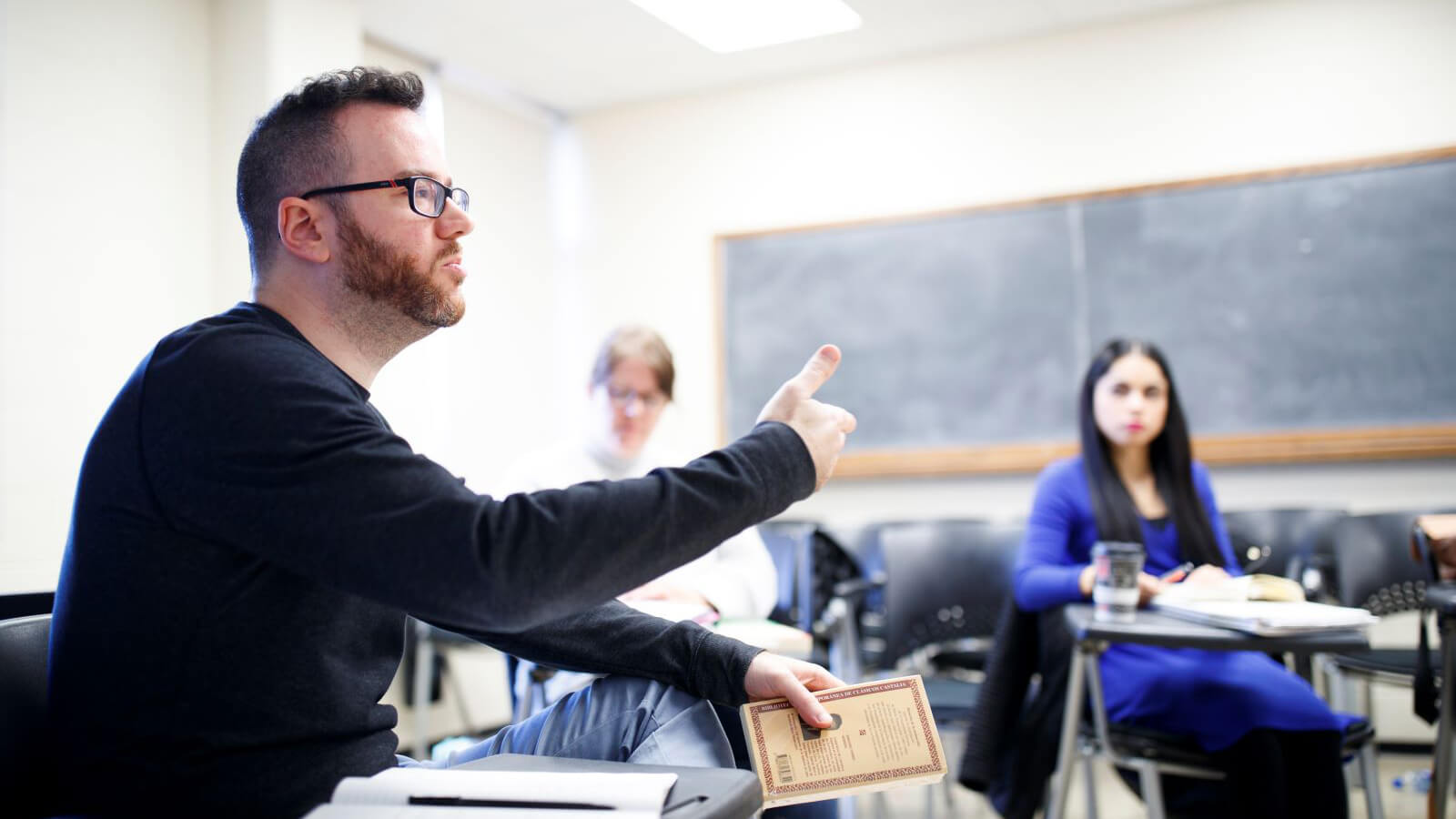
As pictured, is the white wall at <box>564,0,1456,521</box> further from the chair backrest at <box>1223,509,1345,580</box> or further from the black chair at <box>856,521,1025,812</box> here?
the black chair at <box>856,521,1025,812</box>

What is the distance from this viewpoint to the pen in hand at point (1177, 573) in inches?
91.1


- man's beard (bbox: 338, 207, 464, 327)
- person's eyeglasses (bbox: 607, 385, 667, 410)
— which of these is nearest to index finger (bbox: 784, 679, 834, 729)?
man's beard (bbox: 338, 207, 464, 327)

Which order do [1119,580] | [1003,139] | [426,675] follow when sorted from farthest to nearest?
1. [1003,139]
2. [426,675]
3. [1119,580]

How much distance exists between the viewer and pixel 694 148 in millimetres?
5324

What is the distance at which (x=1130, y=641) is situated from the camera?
1.90 meters

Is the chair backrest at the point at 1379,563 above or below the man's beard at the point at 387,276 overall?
below

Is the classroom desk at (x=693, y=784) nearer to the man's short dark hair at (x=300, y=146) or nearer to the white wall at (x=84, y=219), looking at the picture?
the man's short dark hair at (x=300, y=146)

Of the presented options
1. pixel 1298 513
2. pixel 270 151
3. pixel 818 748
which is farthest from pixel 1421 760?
pixel 270 151

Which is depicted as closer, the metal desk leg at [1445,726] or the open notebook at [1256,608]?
the open notebook at [1256,608]

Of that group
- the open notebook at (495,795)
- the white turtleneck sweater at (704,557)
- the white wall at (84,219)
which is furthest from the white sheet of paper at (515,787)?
the white wall at (84,219)

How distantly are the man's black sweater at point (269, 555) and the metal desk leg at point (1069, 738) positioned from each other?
4.64 feet

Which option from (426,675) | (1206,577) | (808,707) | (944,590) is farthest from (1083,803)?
(808,707)

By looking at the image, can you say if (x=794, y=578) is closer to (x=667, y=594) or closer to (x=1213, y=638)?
(x=667, y=594)

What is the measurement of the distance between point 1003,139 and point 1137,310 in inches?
37.9
